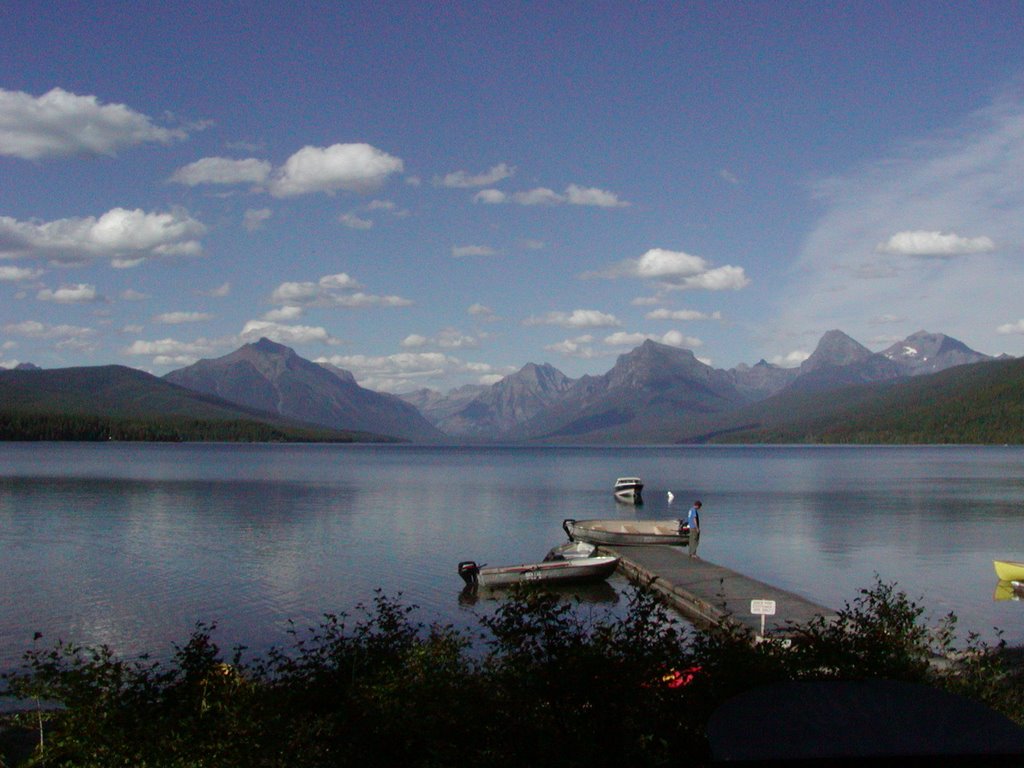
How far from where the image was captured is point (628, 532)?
48.8 meters

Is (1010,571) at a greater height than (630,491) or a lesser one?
greater

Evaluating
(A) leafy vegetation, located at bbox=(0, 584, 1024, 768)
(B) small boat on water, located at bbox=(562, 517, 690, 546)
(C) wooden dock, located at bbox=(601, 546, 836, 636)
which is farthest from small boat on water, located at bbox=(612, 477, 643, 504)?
(A) leafy vegetation, located at bbox=(0, 584, 1024, 768)

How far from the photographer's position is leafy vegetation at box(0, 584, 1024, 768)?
340 inches

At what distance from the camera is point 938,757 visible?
596 centimetres

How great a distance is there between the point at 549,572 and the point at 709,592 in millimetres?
6574

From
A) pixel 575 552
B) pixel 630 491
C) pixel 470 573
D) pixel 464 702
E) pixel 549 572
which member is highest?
pixel 464 702

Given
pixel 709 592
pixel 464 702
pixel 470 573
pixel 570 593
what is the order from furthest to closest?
pixel 470 573 < pixel 570 593 < pixel 709 592 < pixel 464 702

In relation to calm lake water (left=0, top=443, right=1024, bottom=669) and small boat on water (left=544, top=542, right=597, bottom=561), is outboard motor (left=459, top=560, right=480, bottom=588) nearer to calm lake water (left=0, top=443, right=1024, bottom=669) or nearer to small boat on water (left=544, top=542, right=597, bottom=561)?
calm lake water (left=0, top=443, right=1024, bottom=669)

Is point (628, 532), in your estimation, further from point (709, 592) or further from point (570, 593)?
point (709, 592)

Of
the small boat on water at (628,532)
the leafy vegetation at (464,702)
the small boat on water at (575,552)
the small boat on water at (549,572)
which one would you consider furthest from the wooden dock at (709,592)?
the leafy vegetation at (464,702)

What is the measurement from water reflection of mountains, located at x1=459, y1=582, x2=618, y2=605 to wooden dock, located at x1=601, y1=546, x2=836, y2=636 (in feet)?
4.33

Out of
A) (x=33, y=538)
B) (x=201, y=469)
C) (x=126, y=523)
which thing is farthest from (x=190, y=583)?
(x=201, y=469)

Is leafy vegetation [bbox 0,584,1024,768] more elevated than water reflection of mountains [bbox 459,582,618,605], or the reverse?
leafy vegetation [bbox 0,584,1024,768]

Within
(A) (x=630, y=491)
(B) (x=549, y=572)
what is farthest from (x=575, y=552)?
(A) (x=630, y=491)
